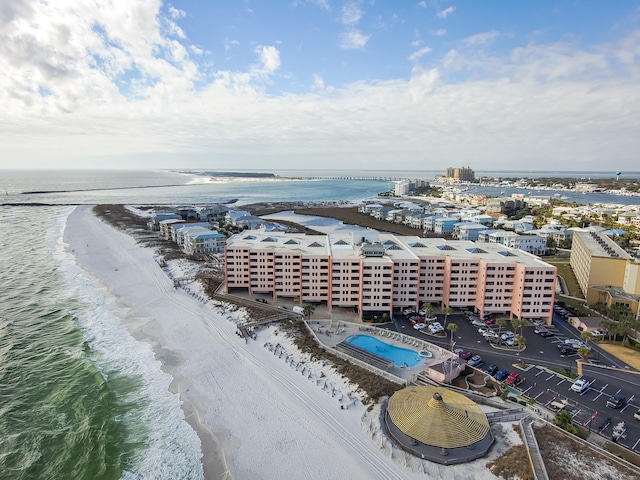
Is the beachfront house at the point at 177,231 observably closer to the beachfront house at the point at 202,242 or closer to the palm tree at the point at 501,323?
the beachfront house at the point at 202,242

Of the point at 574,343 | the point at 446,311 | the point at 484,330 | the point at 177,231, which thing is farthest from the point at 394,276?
the point at 177,231

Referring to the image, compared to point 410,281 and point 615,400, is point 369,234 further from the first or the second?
point 615,400

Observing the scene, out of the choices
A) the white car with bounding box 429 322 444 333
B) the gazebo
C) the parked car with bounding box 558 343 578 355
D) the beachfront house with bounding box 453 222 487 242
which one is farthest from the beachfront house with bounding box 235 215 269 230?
the gazebo

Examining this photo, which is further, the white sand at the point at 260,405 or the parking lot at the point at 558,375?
the parking lot at the point at 558,375

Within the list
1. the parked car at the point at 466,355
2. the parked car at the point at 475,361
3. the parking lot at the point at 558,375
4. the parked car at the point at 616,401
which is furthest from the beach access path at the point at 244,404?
the parked car at the point at 616,401

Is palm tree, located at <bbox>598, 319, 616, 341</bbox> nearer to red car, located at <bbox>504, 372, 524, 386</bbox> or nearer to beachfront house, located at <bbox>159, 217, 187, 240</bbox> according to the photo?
red car, located at <bbox>504, 372, 524, 386</bbox>

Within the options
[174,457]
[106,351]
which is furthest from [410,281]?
[106,351]
